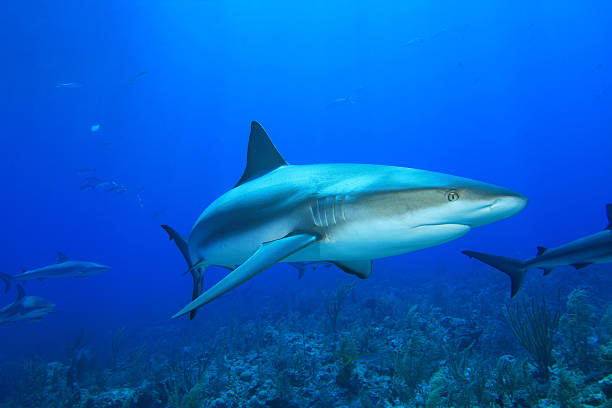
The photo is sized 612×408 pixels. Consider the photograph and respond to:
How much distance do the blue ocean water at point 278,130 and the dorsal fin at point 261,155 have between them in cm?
396

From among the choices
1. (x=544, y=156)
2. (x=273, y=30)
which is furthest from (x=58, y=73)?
(x=544, y=156)

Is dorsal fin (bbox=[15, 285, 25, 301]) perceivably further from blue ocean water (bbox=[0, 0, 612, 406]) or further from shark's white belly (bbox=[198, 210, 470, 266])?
shark's white belly (bbox=[198, 210, 470, 266])

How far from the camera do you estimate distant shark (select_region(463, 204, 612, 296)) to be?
15.4ft

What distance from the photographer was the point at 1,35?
31109 mm

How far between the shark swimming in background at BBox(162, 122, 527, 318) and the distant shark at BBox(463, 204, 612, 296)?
9.54ft

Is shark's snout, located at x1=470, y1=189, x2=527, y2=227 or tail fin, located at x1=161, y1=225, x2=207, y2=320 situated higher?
tail fin, located at x1=161, y1=225, x2=207, y2=320

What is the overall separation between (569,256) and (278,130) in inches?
4516

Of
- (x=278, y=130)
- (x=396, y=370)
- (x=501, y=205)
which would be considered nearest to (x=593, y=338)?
(x=396, y=370)

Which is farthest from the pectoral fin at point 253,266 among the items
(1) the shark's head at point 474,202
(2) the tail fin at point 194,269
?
(2) the tail fin at point 194,269

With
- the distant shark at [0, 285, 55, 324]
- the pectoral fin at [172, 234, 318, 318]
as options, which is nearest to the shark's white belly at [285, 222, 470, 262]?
the pectoral fin at [172, 234, 318, 318]

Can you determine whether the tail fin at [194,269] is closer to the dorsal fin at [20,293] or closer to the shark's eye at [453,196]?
the shark's eye at [453,196]

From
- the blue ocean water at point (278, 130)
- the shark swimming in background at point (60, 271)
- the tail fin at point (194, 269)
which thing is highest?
the blue ocean water at point (278, 130)

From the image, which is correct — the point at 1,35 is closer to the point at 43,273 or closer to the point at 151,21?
the point at 151,21

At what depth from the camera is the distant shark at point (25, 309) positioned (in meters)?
8.53
